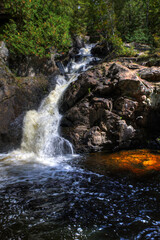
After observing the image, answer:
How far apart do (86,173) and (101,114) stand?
3589mm

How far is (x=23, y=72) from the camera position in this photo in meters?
12.0

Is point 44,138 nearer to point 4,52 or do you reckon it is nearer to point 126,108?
point 126,108

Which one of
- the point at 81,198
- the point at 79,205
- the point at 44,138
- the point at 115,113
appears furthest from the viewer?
the point at 44,138

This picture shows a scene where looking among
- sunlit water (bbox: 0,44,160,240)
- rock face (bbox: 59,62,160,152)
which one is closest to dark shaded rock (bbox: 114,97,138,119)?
rock face (bbox: 59,62,160,152)

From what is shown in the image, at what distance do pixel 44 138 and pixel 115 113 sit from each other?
4323mm

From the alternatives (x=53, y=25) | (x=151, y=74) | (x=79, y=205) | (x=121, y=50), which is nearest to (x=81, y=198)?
(x=79, y=205)

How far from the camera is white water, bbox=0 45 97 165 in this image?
730 centimetres

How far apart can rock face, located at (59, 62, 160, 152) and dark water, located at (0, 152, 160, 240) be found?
2602 millimetres

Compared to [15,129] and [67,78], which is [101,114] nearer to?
[15,129]

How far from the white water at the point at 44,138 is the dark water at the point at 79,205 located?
78.3 inches

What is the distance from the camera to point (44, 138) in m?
8.16

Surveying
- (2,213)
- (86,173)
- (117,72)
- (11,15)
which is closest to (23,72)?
(11,15)

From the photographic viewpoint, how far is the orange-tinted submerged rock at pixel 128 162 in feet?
16.1

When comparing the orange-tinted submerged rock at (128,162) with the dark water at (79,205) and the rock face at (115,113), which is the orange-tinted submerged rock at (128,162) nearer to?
the dark water at (79,205)
